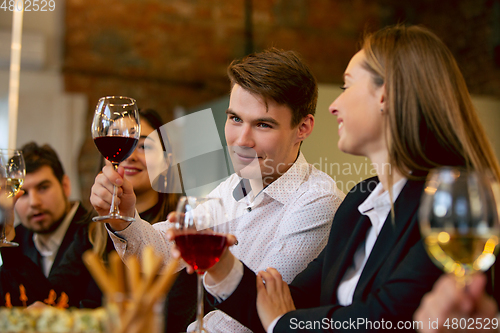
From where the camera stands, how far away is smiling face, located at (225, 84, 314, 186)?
1679mm

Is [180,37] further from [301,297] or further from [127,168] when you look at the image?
[301,297]

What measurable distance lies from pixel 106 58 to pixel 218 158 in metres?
2.77

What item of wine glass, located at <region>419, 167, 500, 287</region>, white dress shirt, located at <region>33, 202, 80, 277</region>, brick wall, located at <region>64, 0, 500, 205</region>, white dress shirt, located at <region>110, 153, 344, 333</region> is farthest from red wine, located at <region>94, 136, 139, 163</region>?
brick wall, located at <region>64, 0, 500, 205</region>

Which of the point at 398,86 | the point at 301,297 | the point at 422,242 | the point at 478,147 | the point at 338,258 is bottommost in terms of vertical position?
the point at 301,297

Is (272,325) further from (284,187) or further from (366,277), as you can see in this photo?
(284,187)

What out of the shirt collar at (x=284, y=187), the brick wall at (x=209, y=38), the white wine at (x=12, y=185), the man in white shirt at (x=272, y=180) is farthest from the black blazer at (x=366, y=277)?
the brick wall at (x=209, y=38)

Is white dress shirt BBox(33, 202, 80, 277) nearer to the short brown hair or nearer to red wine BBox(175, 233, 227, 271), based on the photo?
the short brown hair

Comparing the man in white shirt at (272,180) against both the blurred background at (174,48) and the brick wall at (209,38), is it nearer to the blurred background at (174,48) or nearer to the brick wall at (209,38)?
the blurred background at (174,48)

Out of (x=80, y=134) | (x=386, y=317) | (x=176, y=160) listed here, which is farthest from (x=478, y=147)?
(x=80, y=134)

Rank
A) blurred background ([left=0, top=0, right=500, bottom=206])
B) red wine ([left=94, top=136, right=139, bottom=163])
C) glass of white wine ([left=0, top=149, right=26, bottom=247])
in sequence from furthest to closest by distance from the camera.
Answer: blurred background ([left=0, top=0, right=500, bottom=206]) → glass of white wine ([left=0, top=149, right=26, bottom=247]) → red wine ([left=94, top=136, right=139, bottom=163])

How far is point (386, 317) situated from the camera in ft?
3.07

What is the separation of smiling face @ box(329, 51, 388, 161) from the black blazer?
0.13 metres

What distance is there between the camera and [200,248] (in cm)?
86

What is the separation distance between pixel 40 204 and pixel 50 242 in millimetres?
201
